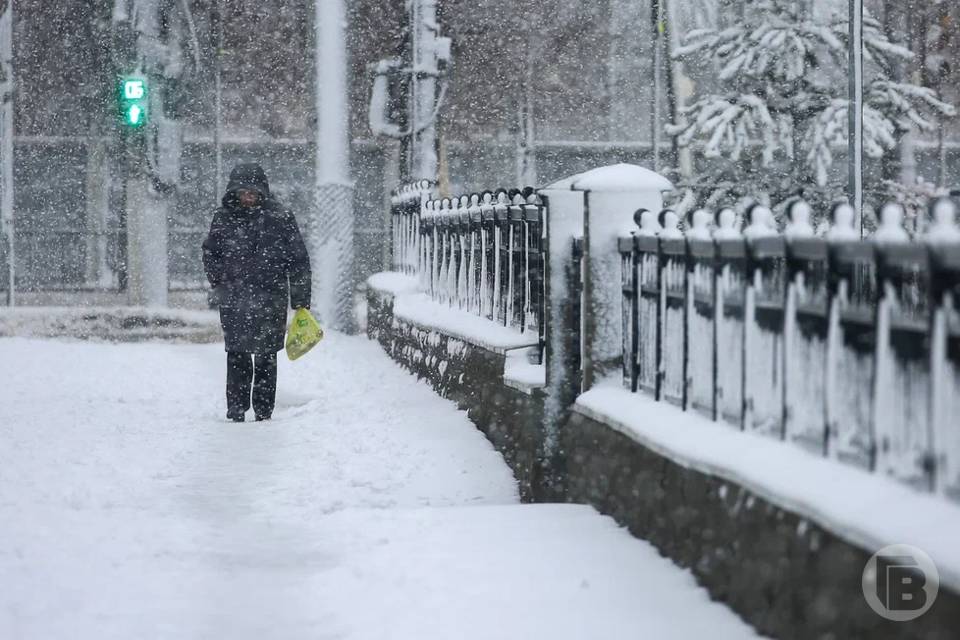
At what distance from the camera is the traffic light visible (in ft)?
60.5

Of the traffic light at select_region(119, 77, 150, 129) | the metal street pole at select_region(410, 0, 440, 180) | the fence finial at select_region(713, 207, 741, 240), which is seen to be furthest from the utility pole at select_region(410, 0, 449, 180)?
the fence finial at select_region(713, 207, 741, 240)

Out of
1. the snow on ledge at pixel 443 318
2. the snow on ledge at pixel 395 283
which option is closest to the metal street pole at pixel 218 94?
the snow on ledge at pixel 395 283

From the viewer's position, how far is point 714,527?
5.12 m

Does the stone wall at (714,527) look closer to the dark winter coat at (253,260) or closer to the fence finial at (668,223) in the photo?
the fence finial at (668,223)

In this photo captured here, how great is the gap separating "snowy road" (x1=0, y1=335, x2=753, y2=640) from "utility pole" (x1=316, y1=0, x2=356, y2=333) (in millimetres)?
6857

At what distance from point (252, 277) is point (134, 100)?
26.8ft

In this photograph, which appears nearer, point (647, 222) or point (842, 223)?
point (842, 223)

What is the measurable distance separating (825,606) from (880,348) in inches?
28.2

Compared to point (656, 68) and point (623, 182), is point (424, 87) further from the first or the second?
point (656, 68)

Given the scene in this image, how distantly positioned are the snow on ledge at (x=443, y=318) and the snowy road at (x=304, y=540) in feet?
1.91

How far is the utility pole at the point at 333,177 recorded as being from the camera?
704 inches

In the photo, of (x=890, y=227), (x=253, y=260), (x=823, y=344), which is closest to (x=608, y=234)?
(x=823, y=344)

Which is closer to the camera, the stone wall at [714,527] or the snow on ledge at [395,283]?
the stone wall at [714,527]

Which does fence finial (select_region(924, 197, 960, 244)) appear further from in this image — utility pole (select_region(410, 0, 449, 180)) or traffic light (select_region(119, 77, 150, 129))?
traffic light (select_region(119, 77, 150, 129))
